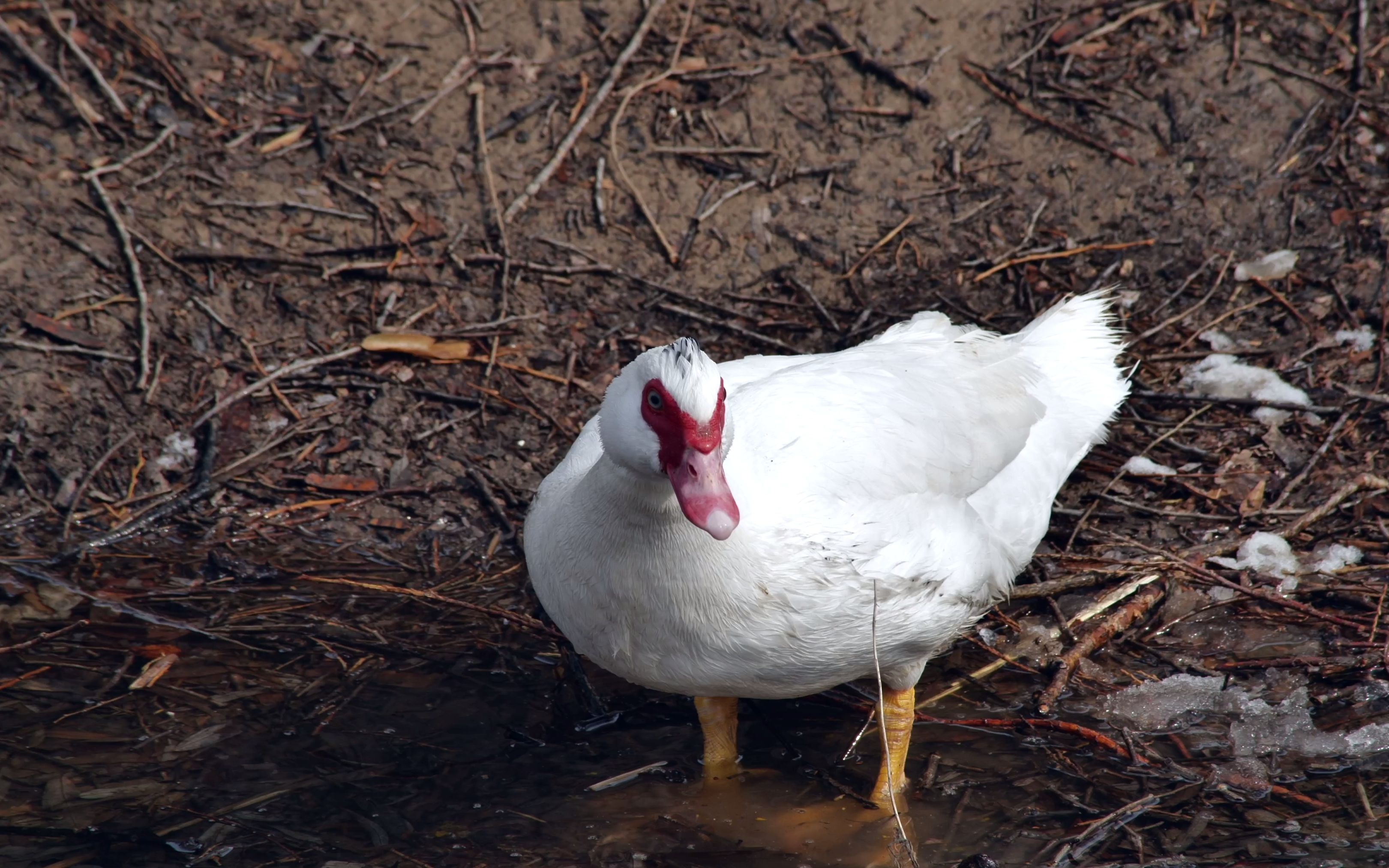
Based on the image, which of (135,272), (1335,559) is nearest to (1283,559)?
(1335,559)

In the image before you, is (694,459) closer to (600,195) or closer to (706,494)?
(706,494)

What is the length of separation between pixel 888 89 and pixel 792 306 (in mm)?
1495

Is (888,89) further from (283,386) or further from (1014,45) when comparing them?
(283,386)

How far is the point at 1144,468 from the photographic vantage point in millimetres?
4684

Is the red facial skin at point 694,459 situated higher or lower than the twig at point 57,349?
higher

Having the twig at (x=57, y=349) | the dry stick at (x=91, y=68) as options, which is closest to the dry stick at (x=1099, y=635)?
the twig at (x=57, y=349)

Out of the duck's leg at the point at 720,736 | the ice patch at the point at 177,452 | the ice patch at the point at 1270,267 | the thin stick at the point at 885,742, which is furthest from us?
the ice patch at the point at 1270,267

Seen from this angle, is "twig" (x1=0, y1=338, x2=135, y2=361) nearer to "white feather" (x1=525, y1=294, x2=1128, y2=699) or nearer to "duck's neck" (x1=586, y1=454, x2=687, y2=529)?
"white feather" (x1=525, y1=294, x2=1128, y2=699)

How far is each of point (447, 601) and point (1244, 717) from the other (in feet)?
9.08

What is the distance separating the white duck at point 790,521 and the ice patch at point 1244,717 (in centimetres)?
59

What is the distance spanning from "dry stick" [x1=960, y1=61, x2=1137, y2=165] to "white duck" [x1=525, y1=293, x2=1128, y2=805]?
2245 millimetres

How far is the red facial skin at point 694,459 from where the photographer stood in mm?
2689

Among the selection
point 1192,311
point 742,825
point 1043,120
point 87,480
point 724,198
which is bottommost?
point 742,825

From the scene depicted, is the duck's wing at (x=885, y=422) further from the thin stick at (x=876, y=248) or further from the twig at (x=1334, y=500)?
the thin stick at (x=876, y=248)
